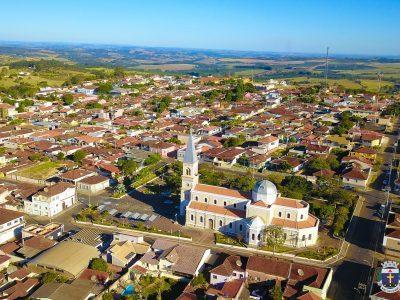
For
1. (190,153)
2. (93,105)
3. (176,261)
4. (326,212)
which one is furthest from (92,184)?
(93,105)

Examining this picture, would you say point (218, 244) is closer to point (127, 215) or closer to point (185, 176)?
point (185, 176)

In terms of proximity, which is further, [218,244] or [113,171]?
[113,171]

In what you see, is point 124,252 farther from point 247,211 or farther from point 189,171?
point 247,211

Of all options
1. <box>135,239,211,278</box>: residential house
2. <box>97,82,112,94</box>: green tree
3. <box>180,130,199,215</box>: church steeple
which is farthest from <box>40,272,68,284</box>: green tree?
<box>97,82,112,94</box>: green tree

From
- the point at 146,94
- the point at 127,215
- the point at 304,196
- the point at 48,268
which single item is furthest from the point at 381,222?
the point at 146,94

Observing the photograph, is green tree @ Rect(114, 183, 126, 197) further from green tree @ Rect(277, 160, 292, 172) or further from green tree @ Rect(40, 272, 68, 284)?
green tree @ Rect(277, 160, 292, 172)

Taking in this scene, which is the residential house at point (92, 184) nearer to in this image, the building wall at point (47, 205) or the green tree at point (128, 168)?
the green tree at point (128, 168)
